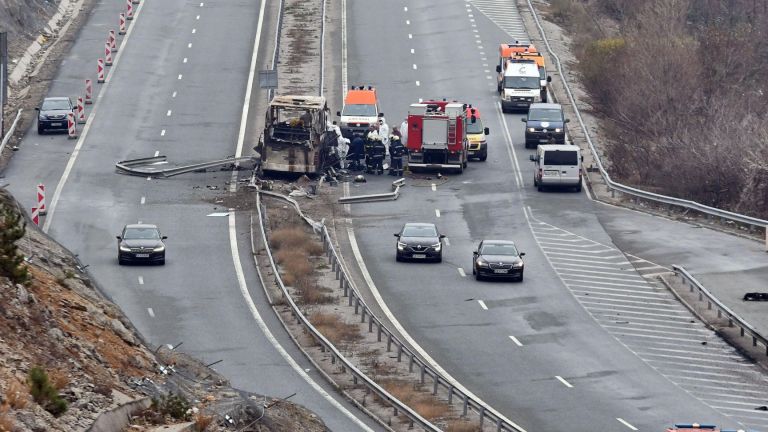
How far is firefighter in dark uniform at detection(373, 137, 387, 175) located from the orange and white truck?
261 centimetres

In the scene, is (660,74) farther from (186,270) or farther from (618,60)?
(186,270)

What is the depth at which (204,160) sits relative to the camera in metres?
64.2

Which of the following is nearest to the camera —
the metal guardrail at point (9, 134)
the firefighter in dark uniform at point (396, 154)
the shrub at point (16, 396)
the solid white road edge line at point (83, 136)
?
the shrub at point (16, 396)

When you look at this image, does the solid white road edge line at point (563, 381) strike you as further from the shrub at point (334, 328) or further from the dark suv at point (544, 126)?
the dark suv at point (544, 126)

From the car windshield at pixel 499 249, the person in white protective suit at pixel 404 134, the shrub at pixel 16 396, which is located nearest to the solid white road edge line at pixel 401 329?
the car windshield at pixel 499 249

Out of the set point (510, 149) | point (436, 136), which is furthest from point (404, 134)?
point (510, 149)

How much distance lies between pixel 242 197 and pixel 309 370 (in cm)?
2117

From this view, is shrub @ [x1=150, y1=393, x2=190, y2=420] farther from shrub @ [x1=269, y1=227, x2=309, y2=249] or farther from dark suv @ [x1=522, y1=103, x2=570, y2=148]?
dark suv @ [x1=522, y1=103, x2=570, y2=148]

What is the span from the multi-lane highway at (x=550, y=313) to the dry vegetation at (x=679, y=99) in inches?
194

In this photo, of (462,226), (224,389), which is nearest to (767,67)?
(462,226)

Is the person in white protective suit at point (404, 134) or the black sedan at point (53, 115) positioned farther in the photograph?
the black sedan at point (53, 115)

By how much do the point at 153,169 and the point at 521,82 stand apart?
60.7ft

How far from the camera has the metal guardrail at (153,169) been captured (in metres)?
61.8

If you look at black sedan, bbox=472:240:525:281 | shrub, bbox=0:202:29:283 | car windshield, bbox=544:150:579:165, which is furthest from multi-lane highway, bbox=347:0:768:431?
shrub, bbox=0:202:29:283
